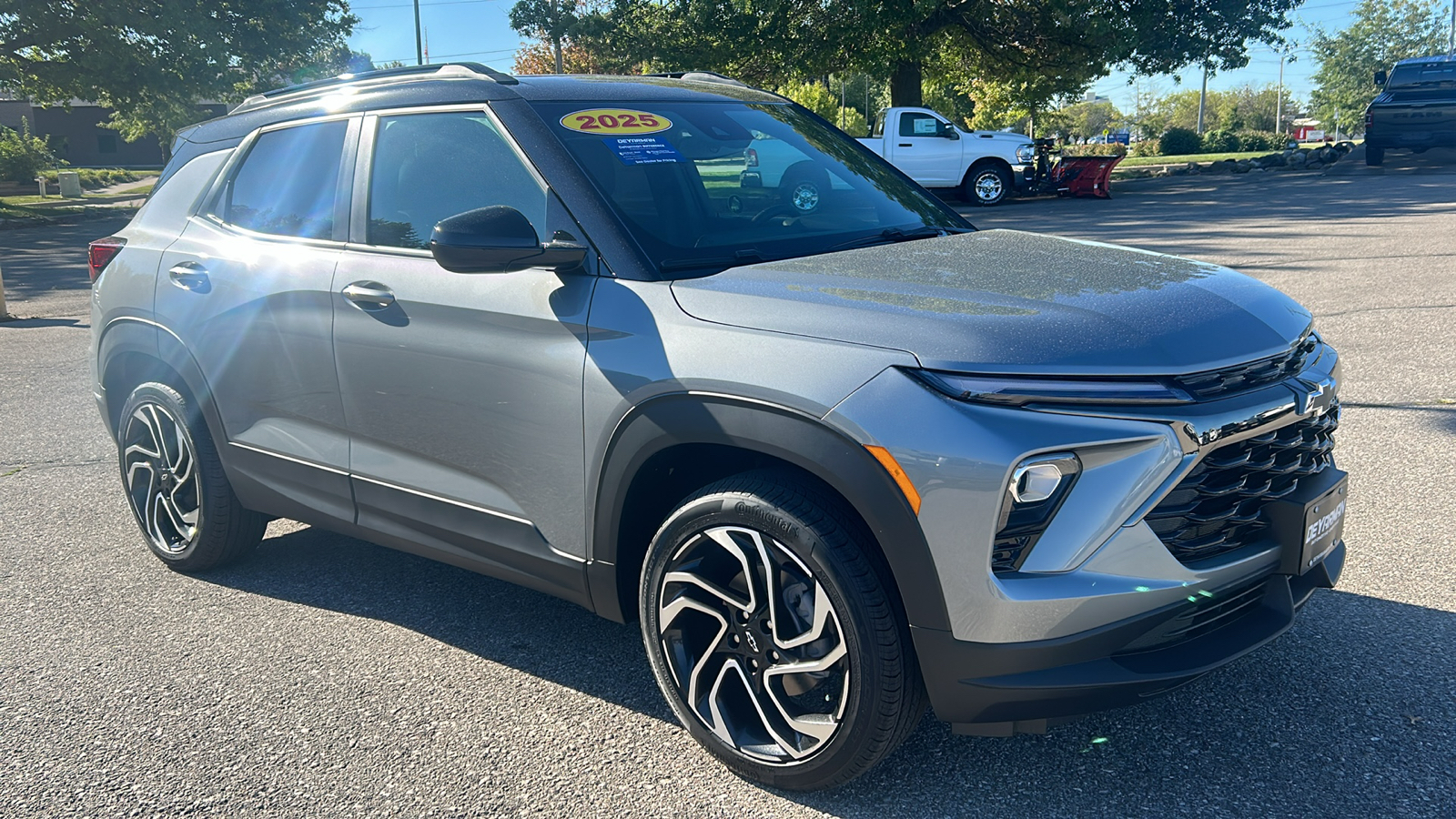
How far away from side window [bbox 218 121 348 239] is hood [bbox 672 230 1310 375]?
5.29 feet

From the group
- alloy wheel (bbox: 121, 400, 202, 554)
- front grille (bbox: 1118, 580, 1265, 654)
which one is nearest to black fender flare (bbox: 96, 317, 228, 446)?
alloy wheel (bbox: 121, 400, 202, 554)

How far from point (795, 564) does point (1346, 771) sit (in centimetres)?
148

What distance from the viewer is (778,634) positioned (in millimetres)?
2717

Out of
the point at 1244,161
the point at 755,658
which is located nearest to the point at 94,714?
the point at 755,658

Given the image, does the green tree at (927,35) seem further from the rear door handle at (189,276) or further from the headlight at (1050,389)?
the headlight at (1050,389)

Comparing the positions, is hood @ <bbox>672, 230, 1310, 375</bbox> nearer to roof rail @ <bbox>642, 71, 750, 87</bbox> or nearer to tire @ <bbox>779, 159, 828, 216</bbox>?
tire @ <bbox>779, 159, 828, 216</bbox>

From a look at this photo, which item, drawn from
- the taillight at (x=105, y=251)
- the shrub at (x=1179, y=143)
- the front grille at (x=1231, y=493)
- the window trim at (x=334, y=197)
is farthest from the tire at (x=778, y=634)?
the shrub at (x=1179, y=143)

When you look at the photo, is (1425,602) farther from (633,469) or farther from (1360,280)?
(1360,280)

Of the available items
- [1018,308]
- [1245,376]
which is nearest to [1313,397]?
[1245,376]

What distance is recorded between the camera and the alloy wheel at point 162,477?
14.3 feet

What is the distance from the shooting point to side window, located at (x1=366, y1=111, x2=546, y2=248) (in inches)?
132

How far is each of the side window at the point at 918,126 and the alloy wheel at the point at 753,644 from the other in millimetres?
Answer: 20829

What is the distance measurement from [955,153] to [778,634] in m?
21.0

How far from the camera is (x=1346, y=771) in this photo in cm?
275
